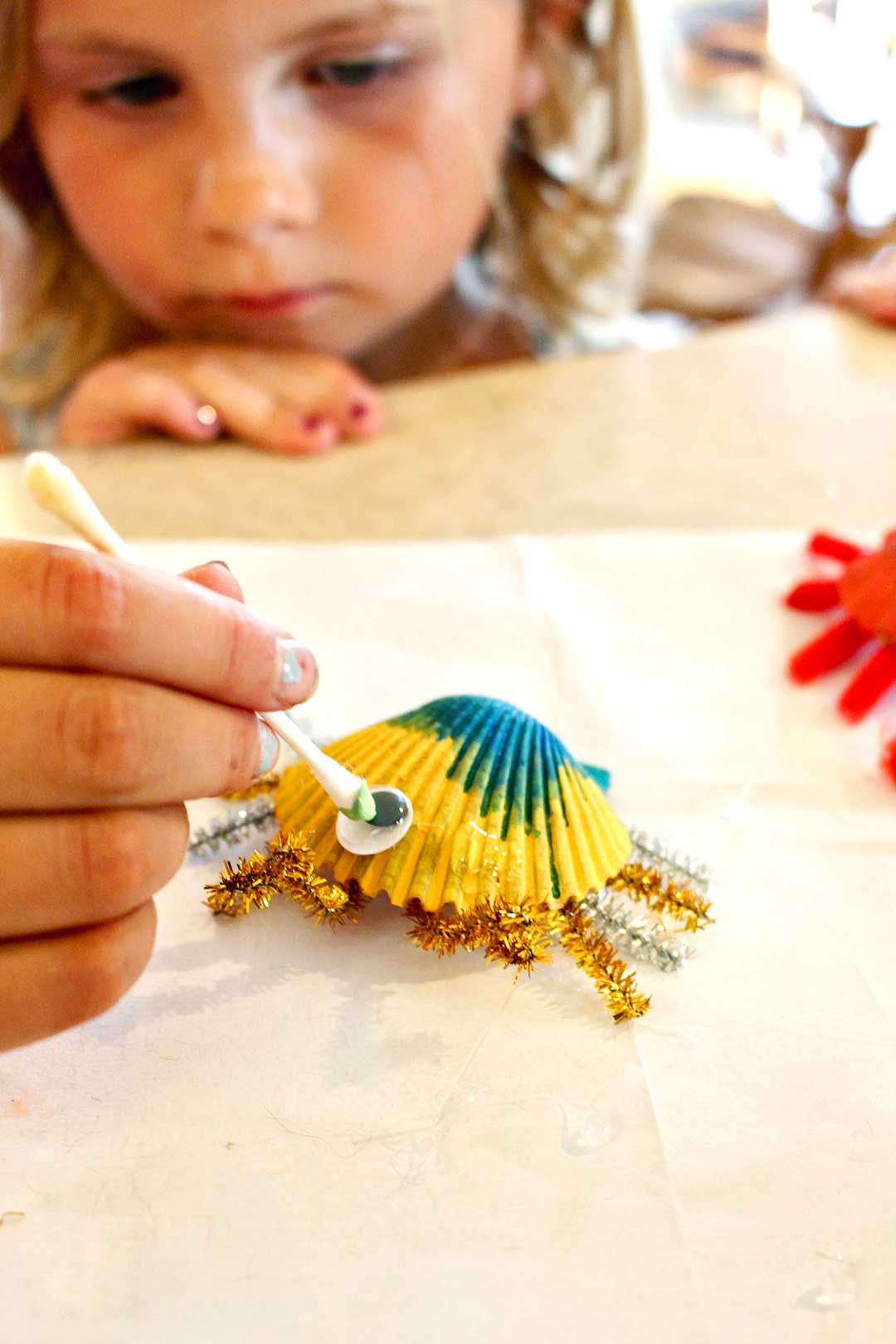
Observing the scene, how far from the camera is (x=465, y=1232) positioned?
258 mm

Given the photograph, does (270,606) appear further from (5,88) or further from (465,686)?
(5,88)

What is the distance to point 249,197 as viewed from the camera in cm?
67

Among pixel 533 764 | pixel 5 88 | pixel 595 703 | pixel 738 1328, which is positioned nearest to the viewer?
pixel 738 1328

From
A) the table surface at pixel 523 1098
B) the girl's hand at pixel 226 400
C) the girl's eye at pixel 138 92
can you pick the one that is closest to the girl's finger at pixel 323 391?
the girl's hand at pixel 226 400

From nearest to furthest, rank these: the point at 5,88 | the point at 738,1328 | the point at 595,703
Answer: the point at 738,1328 → the point at 595,703 → the point at 5,88

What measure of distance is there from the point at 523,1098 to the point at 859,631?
0.28 m

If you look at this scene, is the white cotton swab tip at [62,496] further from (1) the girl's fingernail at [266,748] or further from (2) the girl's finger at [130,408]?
(2) the girl's finger at [130,408]

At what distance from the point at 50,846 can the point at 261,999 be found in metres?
0.09

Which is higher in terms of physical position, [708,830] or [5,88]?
[5,88]

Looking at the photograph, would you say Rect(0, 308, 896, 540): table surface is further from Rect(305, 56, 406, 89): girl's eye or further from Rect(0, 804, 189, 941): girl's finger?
Rect(0, 804, 189, 941): girl's finger

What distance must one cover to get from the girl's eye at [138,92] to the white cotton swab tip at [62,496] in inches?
19.9

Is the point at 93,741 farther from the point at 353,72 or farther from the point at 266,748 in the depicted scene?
the point at 353,72

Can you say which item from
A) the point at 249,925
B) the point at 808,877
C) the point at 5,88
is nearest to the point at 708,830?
the point at 808,877

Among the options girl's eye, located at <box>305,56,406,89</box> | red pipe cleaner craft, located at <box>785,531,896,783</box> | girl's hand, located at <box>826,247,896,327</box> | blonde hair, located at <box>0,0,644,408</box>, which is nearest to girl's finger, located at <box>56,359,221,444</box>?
blonde hair, located at <box>0,0,644,408</box>
